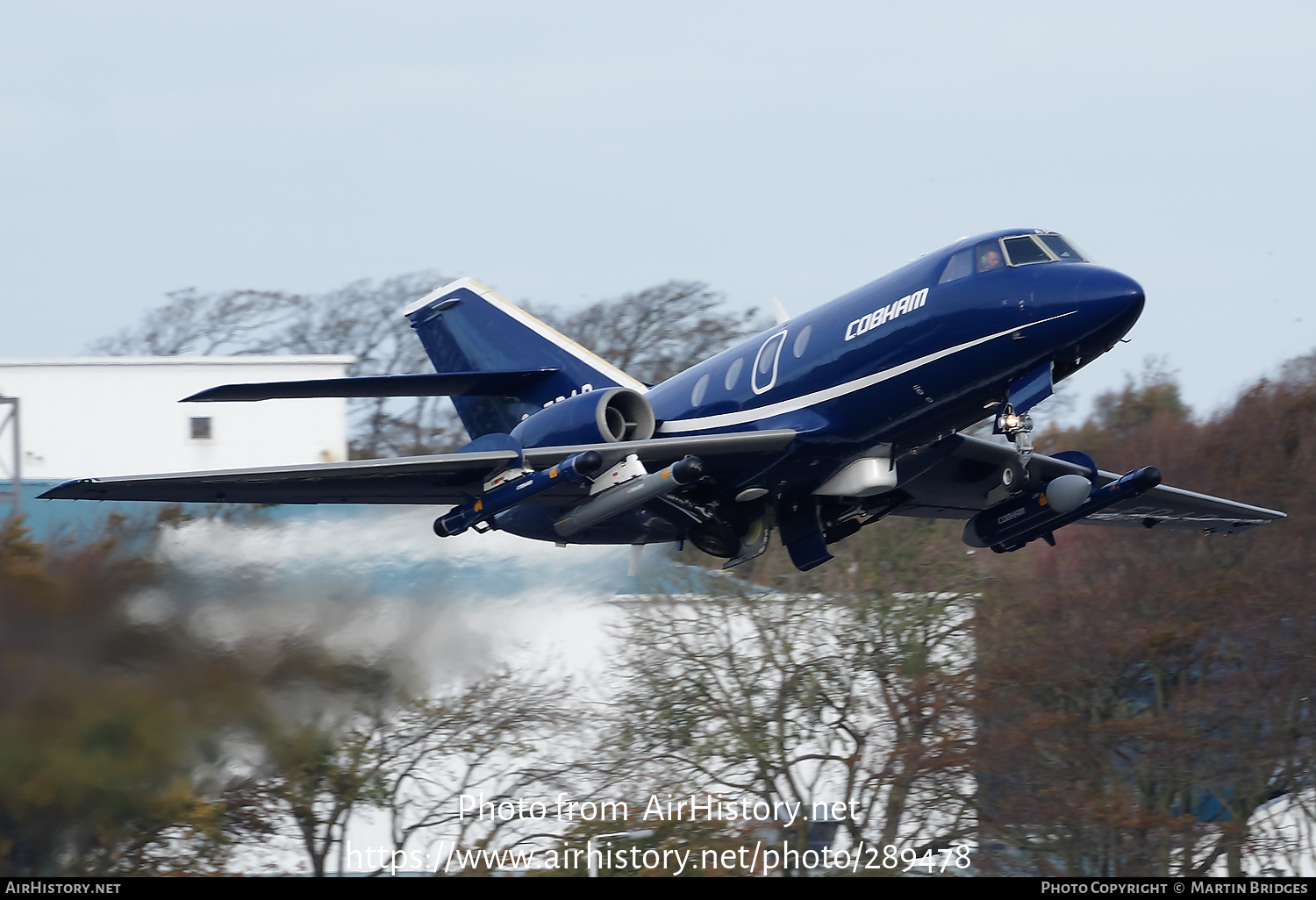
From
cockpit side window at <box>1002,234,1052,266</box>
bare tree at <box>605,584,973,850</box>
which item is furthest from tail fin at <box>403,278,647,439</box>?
cockpit side window at <box>1002,234,1052,266</box>

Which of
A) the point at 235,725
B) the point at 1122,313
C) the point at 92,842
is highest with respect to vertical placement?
the point at 1122,313

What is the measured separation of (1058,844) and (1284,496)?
358 inches

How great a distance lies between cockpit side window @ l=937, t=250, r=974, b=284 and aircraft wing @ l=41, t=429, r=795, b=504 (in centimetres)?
263

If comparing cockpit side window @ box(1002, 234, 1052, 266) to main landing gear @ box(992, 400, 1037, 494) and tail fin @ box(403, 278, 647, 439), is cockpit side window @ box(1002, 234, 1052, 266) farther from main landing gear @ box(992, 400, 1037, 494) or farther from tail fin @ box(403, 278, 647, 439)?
tail fin @ box(403, 278, 647, 439)

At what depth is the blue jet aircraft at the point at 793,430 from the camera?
17031mm

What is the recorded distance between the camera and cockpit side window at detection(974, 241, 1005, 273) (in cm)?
1711

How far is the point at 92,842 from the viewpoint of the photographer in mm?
17375

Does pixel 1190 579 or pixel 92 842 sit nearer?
pixel 92 842

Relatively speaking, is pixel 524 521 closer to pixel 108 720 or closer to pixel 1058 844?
pixel 108 720

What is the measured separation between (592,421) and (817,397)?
108 inches

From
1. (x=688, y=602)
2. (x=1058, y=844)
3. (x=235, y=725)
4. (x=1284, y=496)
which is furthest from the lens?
(x=1284, y=496)

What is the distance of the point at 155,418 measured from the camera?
36188 mm
